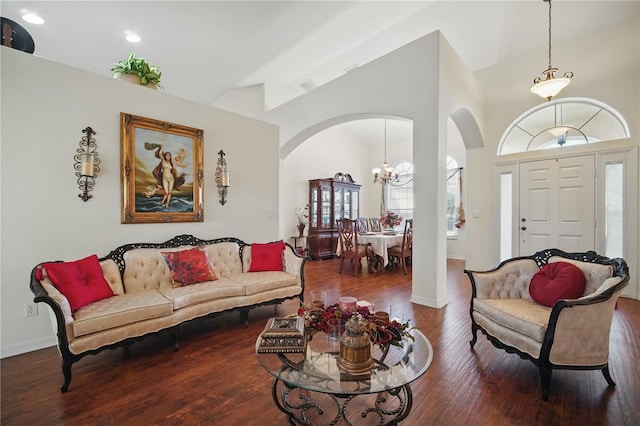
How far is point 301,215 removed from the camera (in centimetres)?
736

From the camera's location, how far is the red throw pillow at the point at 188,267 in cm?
288

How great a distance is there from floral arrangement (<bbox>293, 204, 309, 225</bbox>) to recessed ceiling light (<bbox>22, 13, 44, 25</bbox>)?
524 centimetres

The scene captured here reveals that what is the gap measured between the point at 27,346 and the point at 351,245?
4478 mm

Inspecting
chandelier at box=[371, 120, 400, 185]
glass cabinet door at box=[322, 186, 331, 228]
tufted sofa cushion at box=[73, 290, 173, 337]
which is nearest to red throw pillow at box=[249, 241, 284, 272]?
tufted sofa cushion at box=[73, 290, 173, 337]

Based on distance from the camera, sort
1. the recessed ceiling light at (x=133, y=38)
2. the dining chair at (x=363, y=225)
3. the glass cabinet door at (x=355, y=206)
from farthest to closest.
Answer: the glass cabinet door at (x=355, y=206), the dining chair at (x=363, y=225), the recessed ceiling light at (x=133, y=38)

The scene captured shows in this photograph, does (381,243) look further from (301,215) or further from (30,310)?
(30,310)

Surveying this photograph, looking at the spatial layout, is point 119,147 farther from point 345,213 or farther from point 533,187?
point 533,187

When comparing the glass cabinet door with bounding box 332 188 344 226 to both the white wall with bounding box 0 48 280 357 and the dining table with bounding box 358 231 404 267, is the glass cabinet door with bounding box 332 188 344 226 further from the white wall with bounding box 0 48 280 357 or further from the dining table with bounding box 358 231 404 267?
the white wall with bounding box 0 48 280 357

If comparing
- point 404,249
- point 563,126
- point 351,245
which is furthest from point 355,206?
point 563,126

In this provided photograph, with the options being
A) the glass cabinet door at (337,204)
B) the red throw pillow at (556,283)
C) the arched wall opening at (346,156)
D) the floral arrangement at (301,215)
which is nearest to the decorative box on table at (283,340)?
the red throw pillow at (556,283)

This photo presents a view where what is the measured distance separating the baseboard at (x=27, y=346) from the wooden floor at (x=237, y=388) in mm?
69

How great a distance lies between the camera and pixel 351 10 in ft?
13.4

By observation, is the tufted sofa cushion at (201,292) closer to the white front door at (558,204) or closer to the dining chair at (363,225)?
the dining chair at (363,225)

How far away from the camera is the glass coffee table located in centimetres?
133
